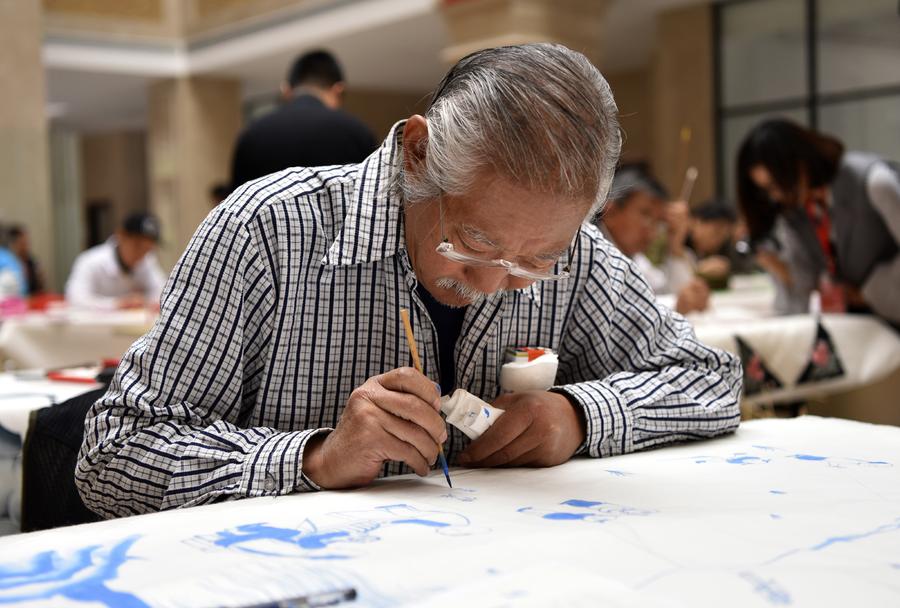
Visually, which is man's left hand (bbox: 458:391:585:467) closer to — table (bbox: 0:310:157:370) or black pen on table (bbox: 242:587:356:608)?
black pen on table (bbox: 242:587:356:608)

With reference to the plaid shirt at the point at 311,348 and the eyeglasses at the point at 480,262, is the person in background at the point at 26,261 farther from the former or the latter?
the eyeglasses at the point at 480,262

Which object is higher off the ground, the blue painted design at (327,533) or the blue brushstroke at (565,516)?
the blue painted design at (327,533)

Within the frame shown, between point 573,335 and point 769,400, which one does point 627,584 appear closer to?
point 573,335

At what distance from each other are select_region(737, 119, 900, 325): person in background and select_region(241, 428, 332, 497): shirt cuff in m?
3.05

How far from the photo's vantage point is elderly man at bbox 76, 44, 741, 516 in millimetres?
1246

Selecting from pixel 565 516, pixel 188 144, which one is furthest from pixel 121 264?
pixel 188 144

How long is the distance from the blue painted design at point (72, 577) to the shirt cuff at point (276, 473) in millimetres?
261

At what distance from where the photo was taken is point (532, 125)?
1.21 metres

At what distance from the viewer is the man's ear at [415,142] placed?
1.38m

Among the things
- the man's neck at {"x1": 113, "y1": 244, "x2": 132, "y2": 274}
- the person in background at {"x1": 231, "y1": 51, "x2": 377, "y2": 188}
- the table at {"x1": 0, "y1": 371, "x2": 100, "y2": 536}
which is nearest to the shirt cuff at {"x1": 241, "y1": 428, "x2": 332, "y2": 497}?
the table at {"x1": 0, "y1": 371, "x2": 100, "y2": 536}

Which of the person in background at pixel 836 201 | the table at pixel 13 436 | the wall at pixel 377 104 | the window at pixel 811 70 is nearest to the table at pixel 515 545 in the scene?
the table at pixel 13 436

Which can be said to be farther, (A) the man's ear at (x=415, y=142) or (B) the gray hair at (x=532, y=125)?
(A) the man's ear at (x=415, y=142)

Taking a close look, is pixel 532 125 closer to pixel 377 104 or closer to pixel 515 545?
pixel 515 545

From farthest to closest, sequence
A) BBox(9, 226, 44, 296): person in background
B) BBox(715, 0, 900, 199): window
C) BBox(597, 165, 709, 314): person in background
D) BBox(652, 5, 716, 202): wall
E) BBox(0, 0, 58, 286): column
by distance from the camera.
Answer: BBox(0, 0, 58, 286): column
BBox(652, 5, 716, 202): wall
BBox(9, 226, 44, 296): person in background
BBox(715, 0, 900, 199): window
BBox(597, 165, 709, 314): person in background
